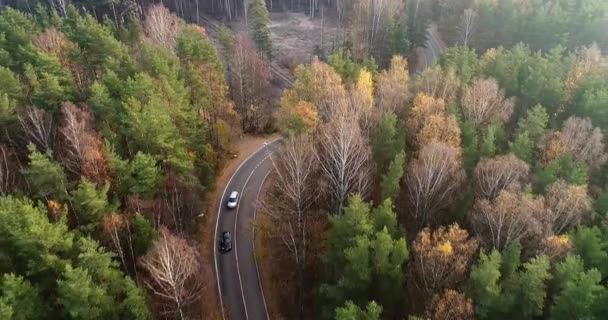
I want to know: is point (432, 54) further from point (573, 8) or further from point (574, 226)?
point (574, 226)

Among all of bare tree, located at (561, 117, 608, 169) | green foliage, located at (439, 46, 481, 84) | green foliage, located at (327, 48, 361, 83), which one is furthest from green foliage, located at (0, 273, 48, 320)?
green foliage, located at (439, 46, 481, 84)

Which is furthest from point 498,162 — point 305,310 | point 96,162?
point 96,162

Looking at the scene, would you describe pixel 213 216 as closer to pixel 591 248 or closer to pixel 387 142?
pixel 387 142

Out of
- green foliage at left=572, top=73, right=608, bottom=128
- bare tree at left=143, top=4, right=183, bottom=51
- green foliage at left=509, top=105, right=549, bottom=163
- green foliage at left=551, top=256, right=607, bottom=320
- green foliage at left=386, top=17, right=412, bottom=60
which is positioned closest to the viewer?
green foliage at left=551, top=256, right=607, bottom=320

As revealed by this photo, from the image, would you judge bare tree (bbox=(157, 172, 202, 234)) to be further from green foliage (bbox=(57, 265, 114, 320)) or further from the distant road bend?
the distant road bend

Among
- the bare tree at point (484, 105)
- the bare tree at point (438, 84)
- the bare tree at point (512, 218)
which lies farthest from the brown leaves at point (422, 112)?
the bare tree at point (512, 218)

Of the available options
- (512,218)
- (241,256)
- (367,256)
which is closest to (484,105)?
(512,218)
